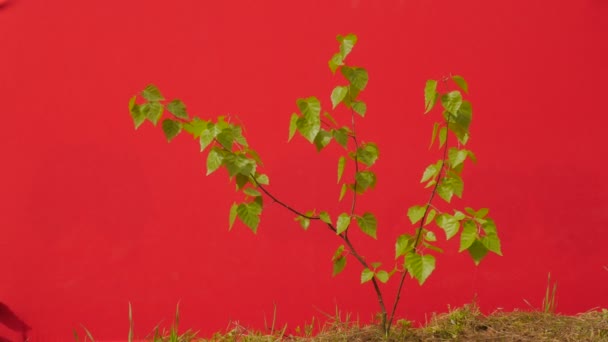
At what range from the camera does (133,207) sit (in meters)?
2.24

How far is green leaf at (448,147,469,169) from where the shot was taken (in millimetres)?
1532

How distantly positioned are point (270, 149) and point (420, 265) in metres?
0.89

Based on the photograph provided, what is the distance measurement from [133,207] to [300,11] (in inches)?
34.5

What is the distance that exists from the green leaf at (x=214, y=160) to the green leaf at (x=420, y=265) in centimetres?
48

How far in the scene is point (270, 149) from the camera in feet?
7.37

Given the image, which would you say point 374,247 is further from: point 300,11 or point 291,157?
point 300,11

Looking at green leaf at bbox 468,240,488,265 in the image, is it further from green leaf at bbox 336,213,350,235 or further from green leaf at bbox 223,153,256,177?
green leaf at bbox 223,153,256,177

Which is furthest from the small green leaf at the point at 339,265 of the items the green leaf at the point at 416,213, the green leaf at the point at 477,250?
the green leaf at the point at 477,250

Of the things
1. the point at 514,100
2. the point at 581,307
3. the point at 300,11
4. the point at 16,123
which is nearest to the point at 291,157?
the point at 300,11

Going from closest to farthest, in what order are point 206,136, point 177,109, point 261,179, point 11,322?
point 206,136, point 177,109, point 261,179, point 11,322

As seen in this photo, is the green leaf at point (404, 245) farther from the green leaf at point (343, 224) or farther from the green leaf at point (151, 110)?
the green leaf at point (151, 110)

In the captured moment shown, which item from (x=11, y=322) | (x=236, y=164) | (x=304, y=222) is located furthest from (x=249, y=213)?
(x=11, y=322)

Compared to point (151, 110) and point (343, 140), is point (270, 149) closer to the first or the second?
point (343, 140)

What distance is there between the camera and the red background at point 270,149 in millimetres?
2230
